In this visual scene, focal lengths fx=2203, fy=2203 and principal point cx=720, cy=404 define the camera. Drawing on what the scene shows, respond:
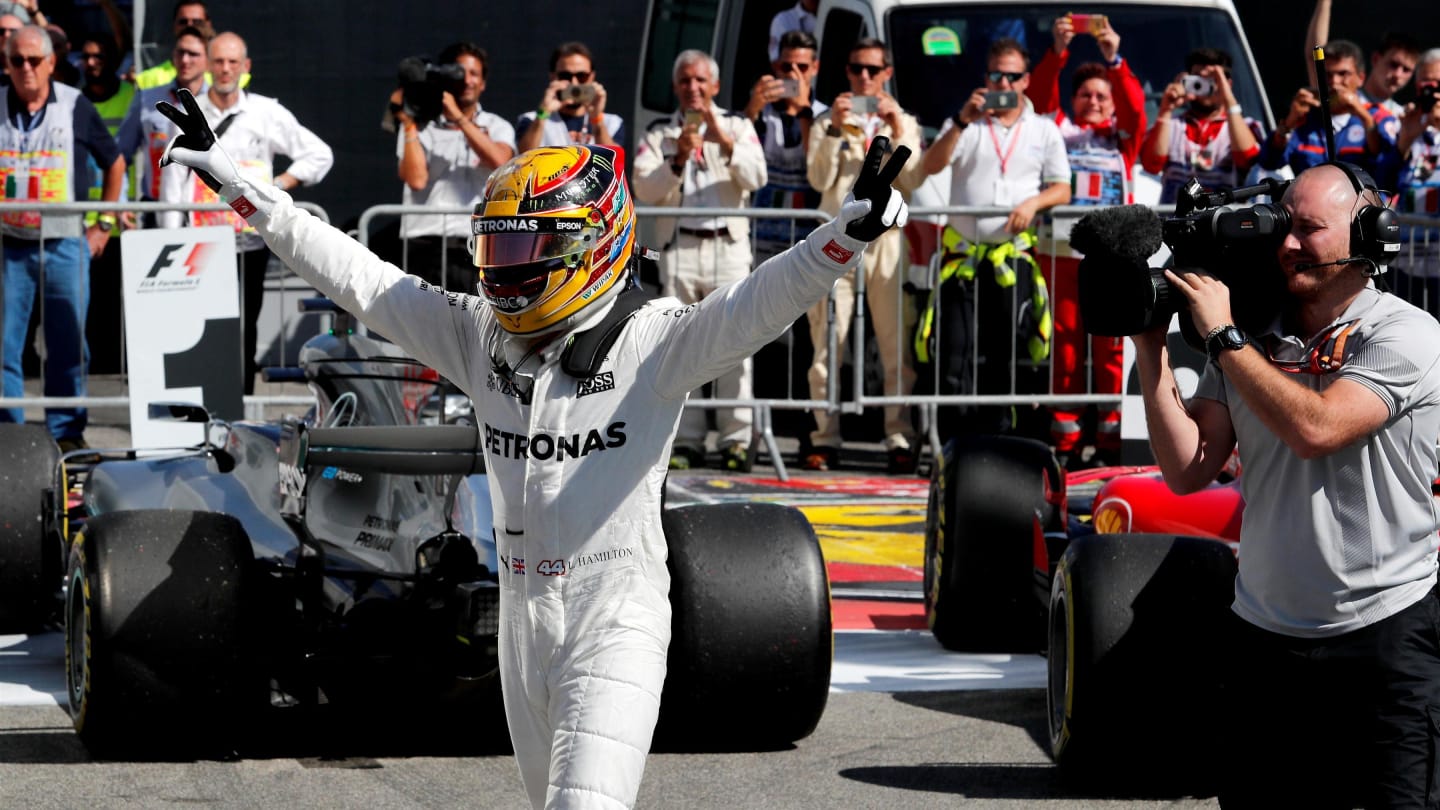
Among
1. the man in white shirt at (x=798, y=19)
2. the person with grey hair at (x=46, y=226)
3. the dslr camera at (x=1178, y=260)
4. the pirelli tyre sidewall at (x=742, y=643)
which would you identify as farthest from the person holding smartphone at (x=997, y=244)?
the dslr camera at (x=1178, y=260)

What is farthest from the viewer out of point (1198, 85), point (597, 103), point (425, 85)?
point (1198, 85)

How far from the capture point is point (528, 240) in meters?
4.74

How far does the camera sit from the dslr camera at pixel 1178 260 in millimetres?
4270

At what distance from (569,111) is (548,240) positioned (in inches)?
276

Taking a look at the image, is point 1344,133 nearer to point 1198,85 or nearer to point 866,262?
point 1198,85

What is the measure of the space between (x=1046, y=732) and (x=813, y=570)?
0.91 meters

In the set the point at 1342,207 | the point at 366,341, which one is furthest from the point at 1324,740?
the point at 366,341

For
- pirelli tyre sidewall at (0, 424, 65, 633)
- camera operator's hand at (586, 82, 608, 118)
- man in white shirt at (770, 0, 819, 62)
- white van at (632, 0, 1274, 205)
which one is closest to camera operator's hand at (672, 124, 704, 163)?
camera operator's hand at (586, 82, 608, 118)

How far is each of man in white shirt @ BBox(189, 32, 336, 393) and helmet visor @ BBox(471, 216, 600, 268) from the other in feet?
21.1

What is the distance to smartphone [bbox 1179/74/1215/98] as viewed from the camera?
11812 mm

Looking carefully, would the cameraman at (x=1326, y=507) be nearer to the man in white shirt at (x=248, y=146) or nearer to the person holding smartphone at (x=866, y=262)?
Result: the person holding smartphone at (x=866, y=262)

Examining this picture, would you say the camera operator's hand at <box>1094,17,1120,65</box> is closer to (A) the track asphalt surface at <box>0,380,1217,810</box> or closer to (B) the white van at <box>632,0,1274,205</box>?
(B) the white van at <box>632,0,1274,205</box>

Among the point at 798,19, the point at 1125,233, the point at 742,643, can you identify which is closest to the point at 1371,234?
the point at 1125,233

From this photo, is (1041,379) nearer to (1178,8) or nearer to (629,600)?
(1178,8)
